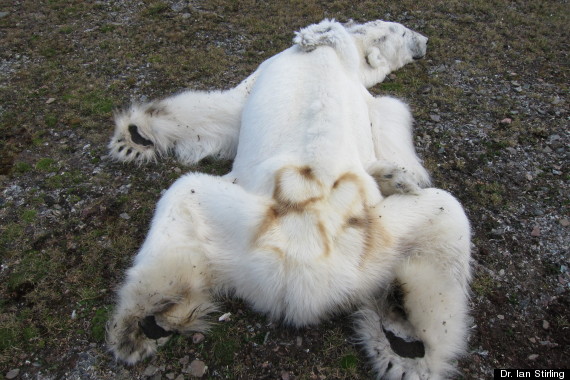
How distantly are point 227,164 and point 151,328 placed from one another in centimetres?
211

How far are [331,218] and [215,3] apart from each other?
20.0ft

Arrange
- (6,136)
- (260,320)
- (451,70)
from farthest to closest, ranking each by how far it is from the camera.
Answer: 1. (451,70)
2. (6,136)
3. (260,320)

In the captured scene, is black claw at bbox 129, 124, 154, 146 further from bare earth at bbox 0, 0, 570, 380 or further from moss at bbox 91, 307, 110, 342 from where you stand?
moss at bbox 91, 307, 110, 342

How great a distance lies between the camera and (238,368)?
2803 mm

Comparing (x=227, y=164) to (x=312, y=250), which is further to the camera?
(x=227, y=164)

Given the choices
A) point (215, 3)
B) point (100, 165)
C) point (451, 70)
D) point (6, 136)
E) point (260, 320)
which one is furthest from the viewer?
point (215, 3)

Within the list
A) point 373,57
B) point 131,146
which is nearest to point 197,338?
point 131,146

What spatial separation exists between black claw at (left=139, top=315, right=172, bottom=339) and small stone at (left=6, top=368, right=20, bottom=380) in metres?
0.88

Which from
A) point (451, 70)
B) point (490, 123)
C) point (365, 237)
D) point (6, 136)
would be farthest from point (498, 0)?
point (6, 136)

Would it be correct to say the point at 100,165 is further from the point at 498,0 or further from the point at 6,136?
the point at 498,0

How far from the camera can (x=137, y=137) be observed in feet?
14.7

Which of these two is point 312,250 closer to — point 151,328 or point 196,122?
point 151,328

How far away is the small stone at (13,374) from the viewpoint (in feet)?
9.11

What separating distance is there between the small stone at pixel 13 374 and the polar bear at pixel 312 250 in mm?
632
